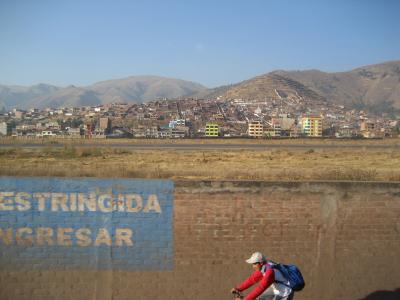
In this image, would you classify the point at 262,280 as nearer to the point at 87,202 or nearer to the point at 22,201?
the point at 87,202

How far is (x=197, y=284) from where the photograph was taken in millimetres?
9000

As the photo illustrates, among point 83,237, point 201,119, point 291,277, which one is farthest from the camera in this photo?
point 201,119

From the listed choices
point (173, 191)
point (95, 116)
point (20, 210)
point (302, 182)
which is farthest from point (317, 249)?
point (95, 116)

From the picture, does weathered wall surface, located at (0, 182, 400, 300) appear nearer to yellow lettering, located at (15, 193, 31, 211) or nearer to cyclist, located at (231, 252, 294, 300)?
yellow lettering, located at (15, 193, 31, 211)

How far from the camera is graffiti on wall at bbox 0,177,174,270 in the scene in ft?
29.8

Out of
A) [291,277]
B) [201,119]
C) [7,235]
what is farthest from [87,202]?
[201,119]

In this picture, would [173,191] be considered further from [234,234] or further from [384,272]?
[384,272]

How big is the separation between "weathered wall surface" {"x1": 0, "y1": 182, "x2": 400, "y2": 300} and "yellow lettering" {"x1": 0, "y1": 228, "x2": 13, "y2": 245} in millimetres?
573

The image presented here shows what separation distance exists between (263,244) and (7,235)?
5.02 m

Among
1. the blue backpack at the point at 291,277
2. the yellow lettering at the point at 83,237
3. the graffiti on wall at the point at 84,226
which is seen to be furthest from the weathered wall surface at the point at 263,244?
the blue backpack at the point at 291,277

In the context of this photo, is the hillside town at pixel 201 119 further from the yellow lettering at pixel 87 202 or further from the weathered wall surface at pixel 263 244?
the yellow lettering at pixel 87 202

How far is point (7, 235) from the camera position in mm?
9141

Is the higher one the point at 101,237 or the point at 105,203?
the point at 105,203

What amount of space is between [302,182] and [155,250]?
3.19 meters
